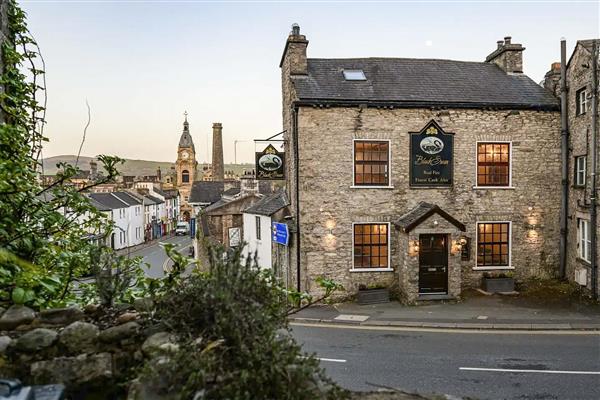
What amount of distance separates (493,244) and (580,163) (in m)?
4.70

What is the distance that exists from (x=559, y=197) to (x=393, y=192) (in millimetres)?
7241

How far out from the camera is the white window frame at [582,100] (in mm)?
16500

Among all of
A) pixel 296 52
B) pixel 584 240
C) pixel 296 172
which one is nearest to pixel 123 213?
pixel 296 52

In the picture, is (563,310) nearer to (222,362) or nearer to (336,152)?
(336,152)

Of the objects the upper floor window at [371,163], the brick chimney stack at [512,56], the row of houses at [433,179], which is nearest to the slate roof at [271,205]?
the row of houses at [433,179]

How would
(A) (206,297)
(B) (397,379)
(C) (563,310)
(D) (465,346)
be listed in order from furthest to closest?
(C) (563,310), (D) (465,346), (B) (397,379), (A) (206,297)

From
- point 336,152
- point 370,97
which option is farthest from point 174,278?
point 370,97

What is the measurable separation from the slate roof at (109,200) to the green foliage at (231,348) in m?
54.9

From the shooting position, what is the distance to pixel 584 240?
1662 cm

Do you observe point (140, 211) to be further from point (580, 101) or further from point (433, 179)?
point (580, 101)

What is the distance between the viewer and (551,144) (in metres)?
17.9

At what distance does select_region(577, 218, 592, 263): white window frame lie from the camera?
1626 centimetres

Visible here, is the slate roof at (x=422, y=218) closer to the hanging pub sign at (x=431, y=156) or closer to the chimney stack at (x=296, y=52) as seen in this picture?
the hanging pub sign at (x=431, y=156)

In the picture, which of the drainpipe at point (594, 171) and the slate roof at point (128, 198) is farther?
the slate roof at point (128, 198)
